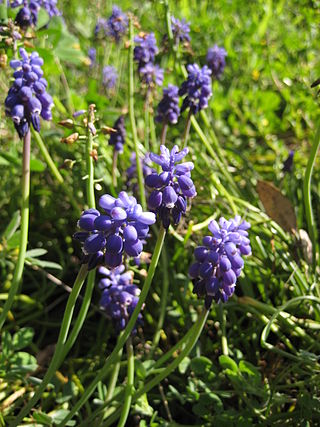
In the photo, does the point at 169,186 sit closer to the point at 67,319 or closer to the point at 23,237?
the point at 67,319

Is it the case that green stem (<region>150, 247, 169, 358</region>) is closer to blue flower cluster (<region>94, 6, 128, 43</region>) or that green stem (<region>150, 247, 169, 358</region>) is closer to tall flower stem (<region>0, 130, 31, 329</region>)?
tall flower stem (<region>0, 130, 31, 329</region>)

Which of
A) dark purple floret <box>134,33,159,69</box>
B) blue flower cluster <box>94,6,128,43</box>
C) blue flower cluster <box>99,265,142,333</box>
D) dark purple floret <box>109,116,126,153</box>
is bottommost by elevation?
blue flower cluster <box>99,265,142,333</box>

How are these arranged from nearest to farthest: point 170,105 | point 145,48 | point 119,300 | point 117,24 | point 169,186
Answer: point 169,186 → point 119,300 → point 170,105 → point 145,48 → point 117,24

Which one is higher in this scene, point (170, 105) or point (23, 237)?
point (170, 105)

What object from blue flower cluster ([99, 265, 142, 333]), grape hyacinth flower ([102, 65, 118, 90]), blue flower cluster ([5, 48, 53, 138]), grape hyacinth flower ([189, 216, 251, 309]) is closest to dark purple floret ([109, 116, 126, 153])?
blue flower cluster ([5, 48, 53, 138])

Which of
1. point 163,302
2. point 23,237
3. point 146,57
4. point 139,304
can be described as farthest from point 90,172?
point 146,57

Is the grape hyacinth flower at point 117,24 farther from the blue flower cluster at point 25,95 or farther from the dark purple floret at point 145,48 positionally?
the blue flower cluster at point 25,95

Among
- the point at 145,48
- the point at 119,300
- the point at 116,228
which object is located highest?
the point at 145,48
